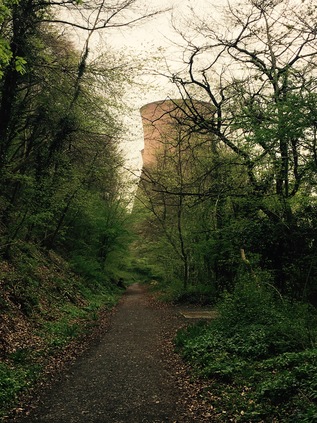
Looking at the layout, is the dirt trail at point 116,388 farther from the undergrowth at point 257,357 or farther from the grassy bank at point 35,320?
the undergrowth at point 257,357

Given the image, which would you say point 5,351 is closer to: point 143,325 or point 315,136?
point 143,325

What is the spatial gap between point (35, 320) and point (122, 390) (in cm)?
452

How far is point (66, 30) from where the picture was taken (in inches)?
450

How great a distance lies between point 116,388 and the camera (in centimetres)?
594

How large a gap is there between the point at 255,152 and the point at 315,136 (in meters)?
2.72

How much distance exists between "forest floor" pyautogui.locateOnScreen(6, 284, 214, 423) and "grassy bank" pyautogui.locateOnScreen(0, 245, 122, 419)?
16.7 inches

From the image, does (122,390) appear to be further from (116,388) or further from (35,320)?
(35,320)

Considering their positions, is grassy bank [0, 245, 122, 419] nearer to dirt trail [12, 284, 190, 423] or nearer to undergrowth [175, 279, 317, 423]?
dirt trail [12, 284, 190, 423]

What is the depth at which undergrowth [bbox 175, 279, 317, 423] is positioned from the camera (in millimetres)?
4426

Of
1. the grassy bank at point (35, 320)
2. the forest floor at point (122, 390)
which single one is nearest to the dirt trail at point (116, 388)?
the forest floor at point (122, 390)

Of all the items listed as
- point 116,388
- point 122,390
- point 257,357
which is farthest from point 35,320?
point 257,357

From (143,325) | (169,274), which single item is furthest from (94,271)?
(143,325)

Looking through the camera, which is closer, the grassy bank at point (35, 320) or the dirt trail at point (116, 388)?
the dirt trail at point (116, 388)

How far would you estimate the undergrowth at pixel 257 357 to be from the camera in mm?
4426
